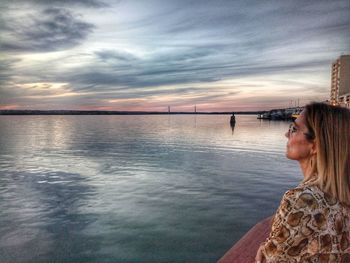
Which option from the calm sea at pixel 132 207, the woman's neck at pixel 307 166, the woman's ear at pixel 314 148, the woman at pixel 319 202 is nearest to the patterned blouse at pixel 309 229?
the woman at pixel 319 202

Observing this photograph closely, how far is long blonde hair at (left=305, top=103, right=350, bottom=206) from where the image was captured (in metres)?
2.35

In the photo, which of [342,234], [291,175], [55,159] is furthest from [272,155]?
[342,234]

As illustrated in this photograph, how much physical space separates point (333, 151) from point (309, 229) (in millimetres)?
572

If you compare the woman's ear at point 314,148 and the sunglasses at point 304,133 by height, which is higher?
the sunglasses at point 304,133

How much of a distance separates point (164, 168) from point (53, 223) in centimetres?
994

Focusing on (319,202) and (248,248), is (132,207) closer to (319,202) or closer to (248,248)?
(248,248)

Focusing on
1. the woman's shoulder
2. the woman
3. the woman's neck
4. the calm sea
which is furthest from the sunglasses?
the calm sea

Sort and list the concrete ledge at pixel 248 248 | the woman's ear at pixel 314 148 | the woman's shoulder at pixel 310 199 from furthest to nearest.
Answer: the concrete ledge at pixel 248 248
the woman's ear at pixel 314 148
the woman's shoulder at pixel 310 199

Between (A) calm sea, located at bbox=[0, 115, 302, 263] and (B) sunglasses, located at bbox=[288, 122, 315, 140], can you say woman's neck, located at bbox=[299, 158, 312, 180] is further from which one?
(A) calm sea, located at bbox=[0, 115, 302, 263]

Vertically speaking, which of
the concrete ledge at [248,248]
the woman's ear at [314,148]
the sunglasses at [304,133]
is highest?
the sunglasses at [304,133]

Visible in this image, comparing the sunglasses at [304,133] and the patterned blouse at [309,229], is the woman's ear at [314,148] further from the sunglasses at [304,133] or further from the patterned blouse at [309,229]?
the patterned blouse at [309,229]

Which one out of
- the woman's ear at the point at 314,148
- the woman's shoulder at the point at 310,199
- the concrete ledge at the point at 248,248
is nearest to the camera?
the woman's shoulder at the point at 310,199

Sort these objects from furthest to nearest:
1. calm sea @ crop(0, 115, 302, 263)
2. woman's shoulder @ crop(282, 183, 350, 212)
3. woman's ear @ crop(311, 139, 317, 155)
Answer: calm sea @ crop(0, 115, 302, 263) < woman's ear @ crop(311, 139, 317, 155) < woman's shoulder @ crop(282, 183, 350, 212)

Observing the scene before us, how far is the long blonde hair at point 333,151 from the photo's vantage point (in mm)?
2350
